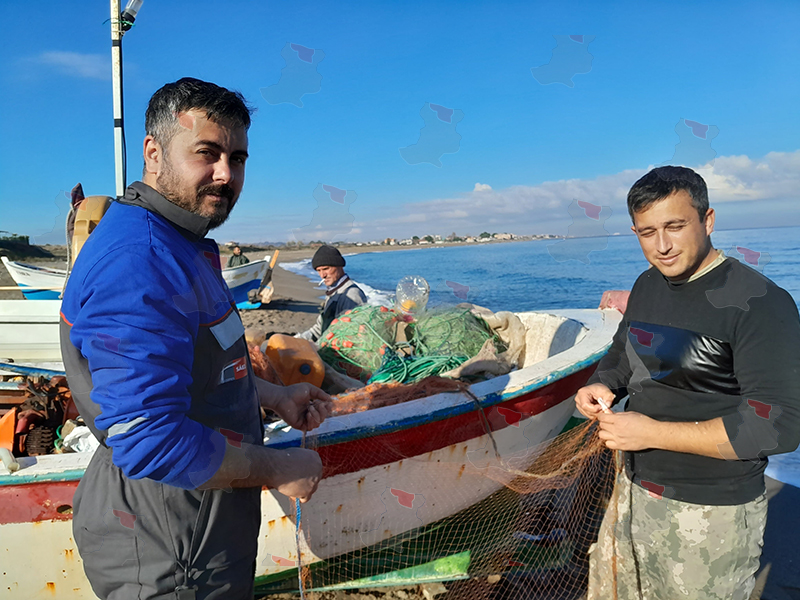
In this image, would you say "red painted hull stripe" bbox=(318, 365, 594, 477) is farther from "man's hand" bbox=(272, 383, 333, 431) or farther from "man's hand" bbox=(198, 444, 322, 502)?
"man's hand" bbox=(198, 444, 322, 502)

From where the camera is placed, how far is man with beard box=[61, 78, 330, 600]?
1.14 m

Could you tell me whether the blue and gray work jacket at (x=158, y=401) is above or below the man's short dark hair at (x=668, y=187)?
below

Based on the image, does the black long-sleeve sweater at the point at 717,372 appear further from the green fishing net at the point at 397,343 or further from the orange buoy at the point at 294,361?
the orange buoy at the point at 294,361

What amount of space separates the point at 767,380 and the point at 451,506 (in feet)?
6.59

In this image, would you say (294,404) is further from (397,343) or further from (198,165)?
(397,343)

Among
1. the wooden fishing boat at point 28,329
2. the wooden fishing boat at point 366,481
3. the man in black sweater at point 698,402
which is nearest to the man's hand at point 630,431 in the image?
the man in black sweater at point 698,402

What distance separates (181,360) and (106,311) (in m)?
0.19

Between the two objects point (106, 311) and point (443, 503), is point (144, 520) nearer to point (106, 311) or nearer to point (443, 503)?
point (106, 311)

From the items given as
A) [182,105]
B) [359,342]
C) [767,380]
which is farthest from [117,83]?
[767,380]

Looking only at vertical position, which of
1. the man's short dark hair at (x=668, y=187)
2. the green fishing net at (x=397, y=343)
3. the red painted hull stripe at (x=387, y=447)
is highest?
the man's short dark hair at (x=668, y=187)

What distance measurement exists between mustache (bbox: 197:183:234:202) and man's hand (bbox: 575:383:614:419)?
156 centimetres

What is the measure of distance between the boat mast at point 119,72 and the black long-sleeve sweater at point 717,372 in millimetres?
4777

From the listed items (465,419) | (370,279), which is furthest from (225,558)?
(370,279)

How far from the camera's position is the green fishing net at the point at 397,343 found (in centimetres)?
375
